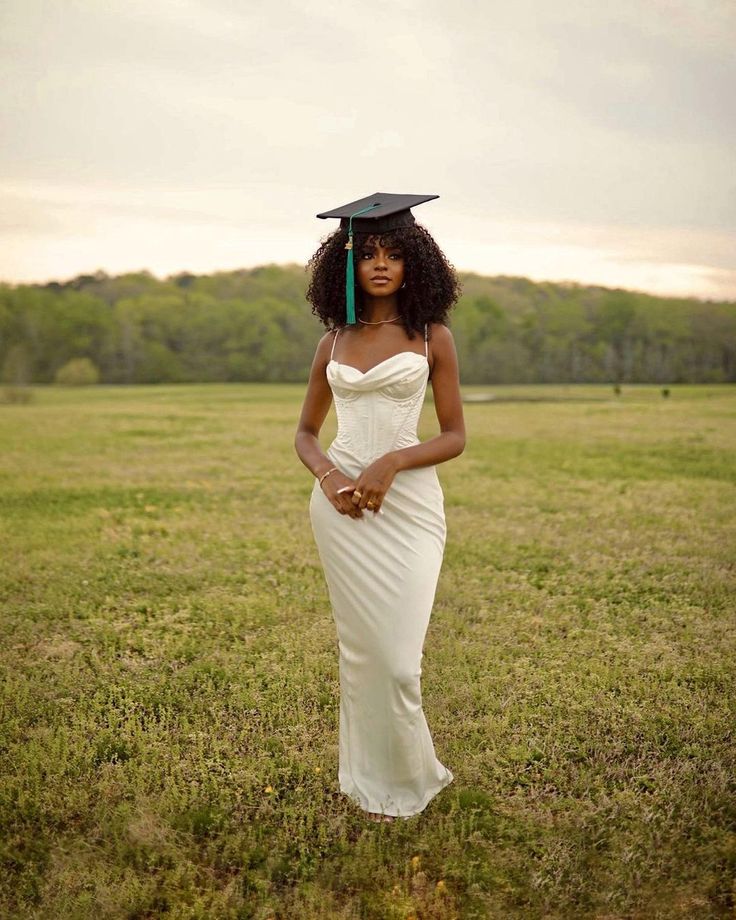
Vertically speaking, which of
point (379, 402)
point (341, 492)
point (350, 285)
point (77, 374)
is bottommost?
point (341, 492)

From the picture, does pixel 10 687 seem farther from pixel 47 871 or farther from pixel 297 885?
pixel 297 885

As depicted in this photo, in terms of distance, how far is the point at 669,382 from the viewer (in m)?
61.5

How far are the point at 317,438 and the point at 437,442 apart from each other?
2.24ft

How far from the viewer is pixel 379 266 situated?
3.82m

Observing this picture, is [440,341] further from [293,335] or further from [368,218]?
[293,335]

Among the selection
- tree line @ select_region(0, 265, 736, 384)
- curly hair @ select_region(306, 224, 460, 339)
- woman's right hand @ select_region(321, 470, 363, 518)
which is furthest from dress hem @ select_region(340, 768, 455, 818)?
tree line @ select_region(0, 265, 736, 384)

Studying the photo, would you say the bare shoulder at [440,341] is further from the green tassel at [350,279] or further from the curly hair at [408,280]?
the green tassel at [350,279]

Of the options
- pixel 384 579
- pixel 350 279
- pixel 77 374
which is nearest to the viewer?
pixel 384 579

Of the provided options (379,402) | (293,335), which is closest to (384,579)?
(379,402)

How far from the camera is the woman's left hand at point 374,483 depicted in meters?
3.59

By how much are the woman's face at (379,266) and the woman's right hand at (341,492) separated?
2.97 feet

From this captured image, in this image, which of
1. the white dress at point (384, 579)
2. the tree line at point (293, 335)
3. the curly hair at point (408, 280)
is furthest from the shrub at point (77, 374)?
the white dress at point (384, 579)

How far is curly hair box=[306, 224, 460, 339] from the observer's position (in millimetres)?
3877

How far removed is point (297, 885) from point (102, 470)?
13704 mm
